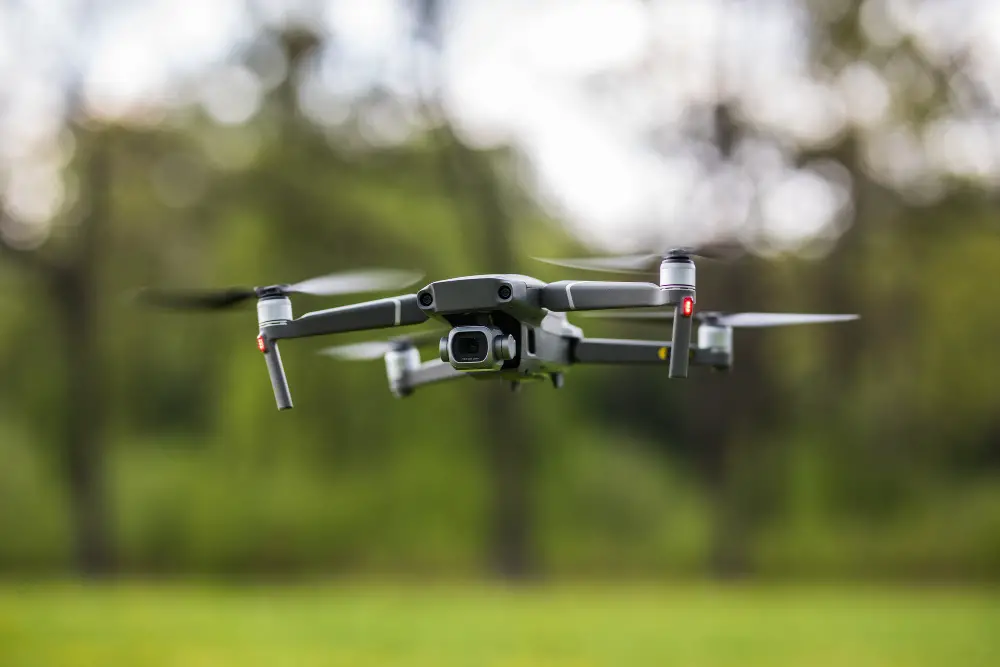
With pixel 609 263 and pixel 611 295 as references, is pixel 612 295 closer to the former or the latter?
pixel 611 295

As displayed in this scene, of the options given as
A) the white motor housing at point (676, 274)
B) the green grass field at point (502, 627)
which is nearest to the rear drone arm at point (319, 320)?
the white motor housing at point (676, 274)

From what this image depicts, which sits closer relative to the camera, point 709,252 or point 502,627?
point 709,252

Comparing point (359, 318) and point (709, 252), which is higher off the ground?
point (709, 252)

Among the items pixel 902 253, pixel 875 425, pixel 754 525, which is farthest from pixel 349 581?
pixel 902 253

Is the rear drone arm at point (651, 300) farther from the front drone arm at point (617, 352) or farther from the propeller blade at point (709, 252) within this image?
the front drone arm at point (617, 352)

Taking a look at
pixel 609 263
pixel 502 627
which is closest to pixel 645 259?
pixel 609 263

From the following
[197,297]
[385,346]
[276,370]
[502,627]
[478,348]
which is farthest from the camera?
[502,627]

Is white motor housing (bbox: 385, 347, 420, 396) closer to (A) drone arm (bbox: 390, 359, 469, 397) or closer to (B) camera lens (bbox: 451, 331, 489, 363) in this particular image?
(A) drone arm (bbox: 390, 359, 469, 397)
